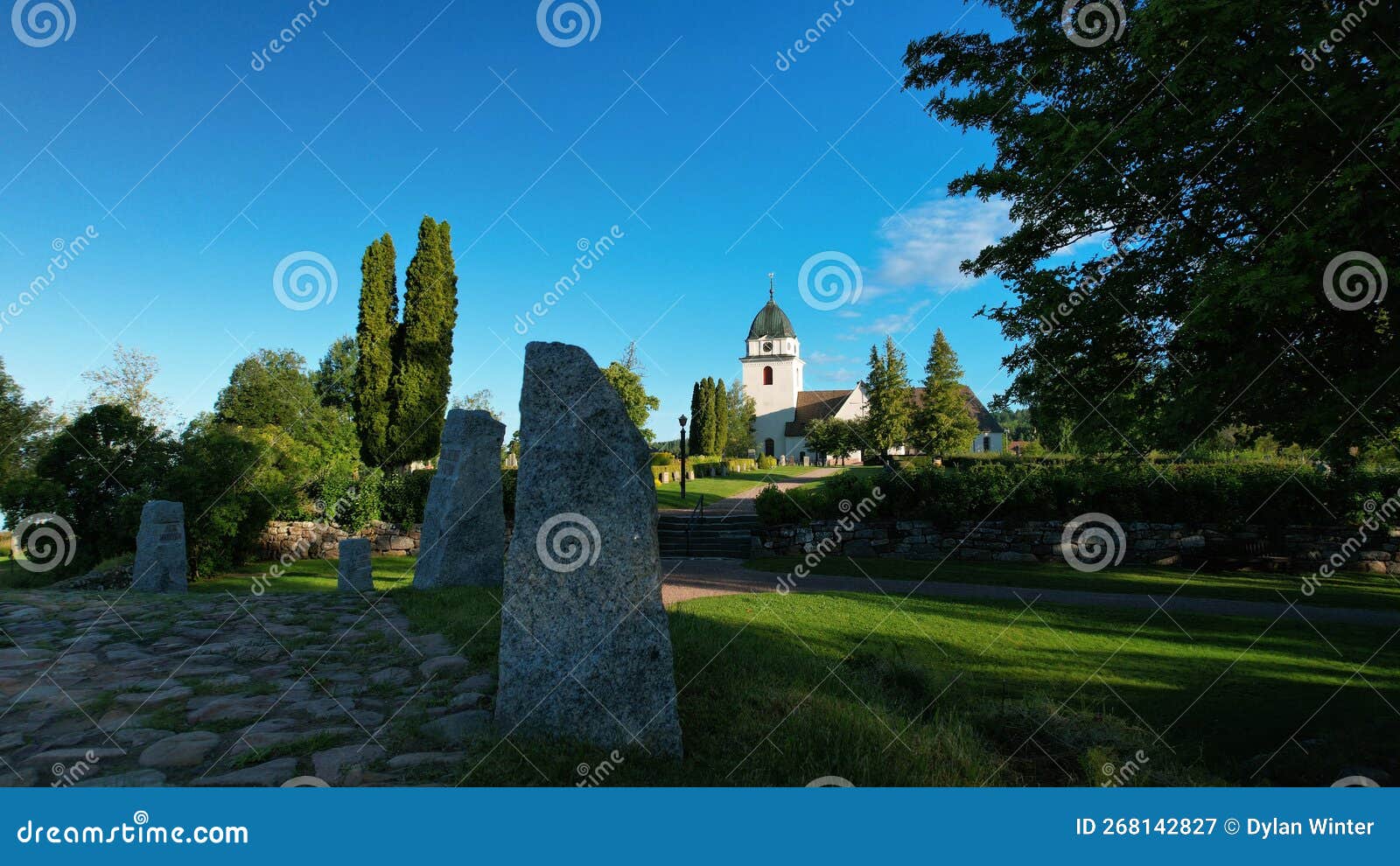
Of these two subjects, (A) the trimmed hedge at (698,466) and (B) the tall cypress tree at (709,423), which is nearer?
(A) the trimmed hedge at (698,466)

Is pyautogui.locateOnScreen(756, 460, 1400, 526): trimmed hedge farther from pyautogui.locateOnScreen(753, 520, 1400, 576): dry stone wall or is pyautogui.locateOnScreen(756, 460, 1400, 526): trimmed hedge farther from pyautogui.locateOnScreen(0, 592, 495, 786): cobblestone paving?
pyautogui.locateOnScreen(0, 592, 495, 786): cobblestone paving

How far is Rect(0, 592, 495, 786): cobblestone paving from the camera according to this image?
3.44 meters

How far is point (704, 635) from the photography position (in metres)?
6.64

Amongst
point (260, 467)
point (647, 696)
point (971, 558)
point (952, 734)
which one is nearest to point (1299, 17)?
point (952, 734)

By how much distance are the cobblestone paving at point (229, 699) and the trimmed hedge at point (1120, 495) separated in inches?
462

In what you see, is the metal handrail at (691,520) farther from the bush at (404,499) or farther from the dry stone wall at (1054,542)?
the bush at (404,499)

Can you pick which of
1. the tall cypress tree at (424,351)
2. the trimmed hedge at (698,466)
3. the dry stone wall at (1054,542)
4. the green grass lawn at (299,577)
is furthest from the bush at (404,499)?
the dry stone wall at (1054,542)

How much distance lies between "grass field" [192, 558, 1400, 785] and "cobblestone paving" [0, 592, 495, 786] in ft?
1.68

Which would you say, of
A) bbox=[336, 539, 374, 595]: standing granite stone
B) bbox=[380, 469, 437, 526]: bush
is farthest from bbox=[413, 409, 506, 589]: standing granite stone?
bbox=[380, 469, 437, 526]: bush

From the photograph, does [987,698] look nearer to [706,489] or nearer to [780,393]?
[706,489]

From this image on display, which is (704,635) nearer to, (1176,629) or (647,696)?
(647,696)

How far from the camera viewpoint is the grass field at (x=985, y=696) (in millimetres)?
3820

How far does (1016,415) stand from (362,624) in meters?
154

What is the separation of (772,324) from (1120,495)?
56.0 m
